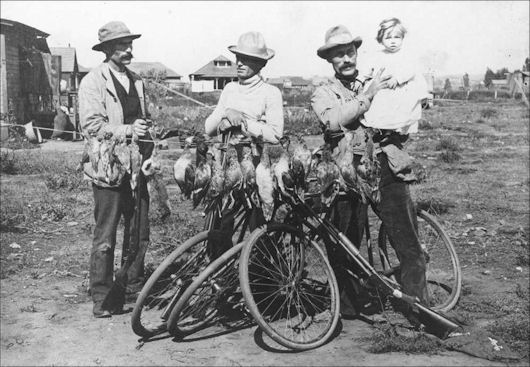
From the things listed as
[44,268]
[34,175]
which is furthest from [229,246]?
[34,175]

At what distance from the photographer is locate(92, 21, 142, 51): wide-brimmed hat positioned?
473cm

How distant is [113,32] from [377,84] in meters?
2.31

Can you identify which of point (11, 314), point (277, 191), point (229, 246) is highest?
point (277, 191)

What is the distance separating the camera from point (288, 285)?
14.4 ft

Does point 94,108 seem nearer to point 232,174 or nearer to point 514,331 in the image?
point 232,174

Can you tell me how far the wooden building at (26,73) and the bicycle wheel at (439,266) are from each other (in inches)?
751

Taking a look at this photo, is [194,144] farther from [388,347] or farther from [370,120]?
[388,347]

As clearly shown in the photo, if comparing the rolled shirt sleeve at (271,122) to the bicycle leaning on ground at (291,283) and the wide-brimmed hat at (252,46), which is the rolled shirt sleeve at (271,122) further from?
the bicycle leaning on ground at (291,283)

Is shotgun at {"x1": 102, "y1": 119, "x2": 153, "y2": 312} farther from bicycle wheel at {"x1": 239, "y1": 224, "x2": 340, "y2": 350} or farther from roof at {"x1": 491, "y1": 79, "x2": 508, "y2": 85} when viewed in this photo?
roof at {"x1": 491, "y1": 79, "x2": 508, "y2": 85}

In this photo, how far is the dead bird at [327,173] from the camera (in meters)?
4.14

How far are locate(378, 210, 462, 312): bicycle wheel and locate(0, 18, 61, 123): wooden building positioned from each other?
19082 millimetres

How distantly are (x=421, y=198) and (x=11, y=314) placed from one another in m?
6.79

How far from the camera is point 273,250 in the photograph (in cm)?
446

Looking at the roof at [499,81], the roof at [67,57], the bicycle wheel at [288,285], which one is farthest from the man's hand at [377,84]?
the roof at [499,81]
